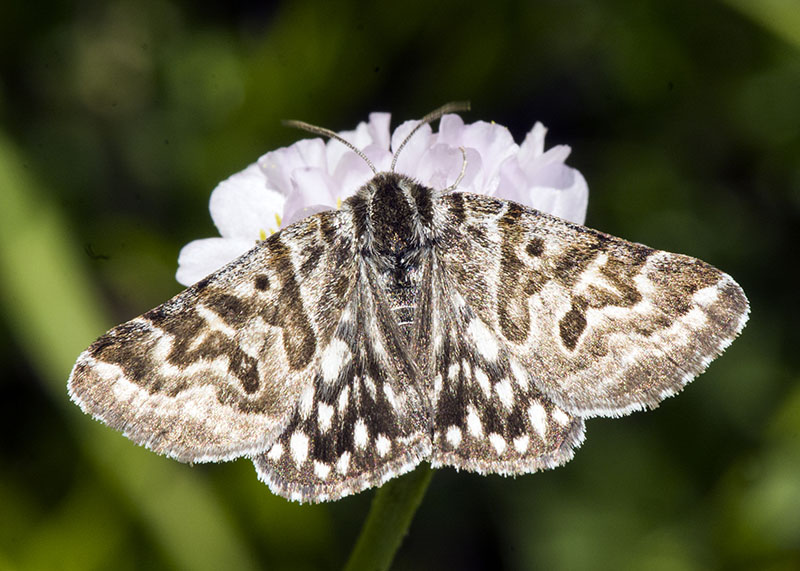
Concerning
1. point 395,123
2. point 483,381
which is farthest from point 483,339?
point 395,123

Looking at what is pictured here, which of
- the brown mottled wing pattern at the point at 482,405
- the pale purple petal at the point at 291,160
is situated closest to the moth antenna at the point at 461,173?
the brown mottled wing pattern at the point at 482,405

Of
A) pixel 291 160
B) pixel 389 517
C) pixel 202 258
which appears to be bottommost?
pixel 389 517

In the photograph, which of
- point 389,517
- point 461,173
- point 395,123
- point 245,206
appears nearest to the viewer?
point 389,517

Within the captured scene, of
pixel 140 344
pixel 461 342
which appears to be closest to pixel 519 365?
pixel 461 342

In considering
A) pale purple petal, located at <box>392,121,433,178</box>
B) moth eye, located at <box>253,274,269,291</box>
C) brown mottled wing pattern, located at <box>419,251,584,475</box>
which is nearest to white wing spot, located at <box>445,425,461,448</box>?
brown mottled wing pattern, located at <box>419,251,584,475</box>

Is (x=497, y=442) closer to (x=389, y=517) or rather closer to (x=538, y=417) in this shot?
(x=538, y=417)

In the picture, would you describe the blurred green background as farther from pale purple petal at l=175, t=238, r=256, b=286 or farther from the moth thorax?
the moth thorax

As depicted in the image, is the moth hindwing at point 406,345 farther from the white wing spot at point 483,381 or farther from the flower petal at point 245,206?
the flower petal at point 245,206
